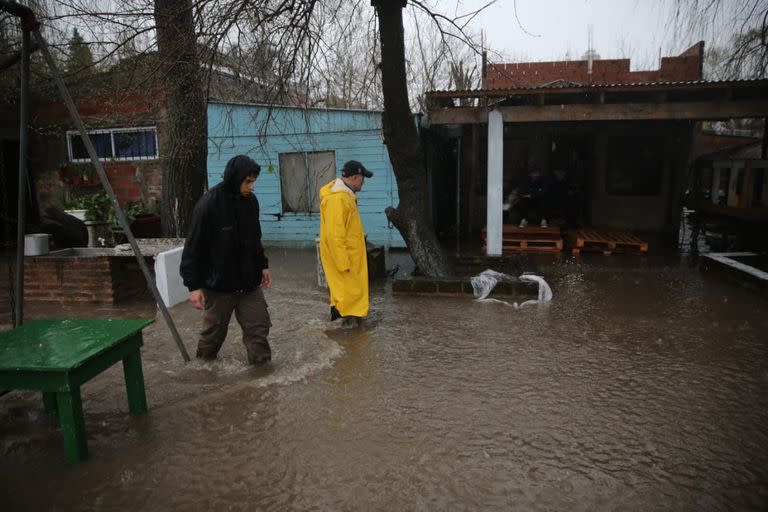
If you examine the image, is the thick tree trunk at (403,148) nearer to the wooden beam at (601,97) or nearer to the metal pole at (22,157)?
the wooden beam at (601,97)

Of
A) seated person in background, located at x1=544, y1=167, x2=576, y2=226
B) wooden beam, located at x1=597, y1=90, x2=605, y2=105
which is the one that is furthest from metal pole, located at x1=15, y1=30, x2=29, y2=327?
seated person in background, located at x1=544, y1=167, x2=576, y2=226

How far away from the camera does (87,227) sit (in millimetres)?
9258

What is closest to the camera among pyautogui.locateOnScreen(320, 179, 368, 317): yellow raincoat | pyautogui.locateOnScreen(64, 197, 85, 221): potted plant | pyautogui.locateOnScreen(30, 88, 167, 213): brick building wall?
pyautogui.locateOnScreen(320, 179, 368, 317): yellow raincoat

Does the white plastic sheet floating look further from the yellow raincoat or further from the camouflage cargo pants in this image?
the camouflage cargo pants

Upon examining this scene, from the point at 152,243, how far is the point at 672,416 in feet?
23.0

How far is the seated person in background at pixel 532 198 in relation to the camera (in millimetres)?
11625

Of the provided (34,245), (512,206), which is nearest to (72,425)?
(34,245)

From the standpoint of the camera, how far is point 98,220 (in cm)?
935

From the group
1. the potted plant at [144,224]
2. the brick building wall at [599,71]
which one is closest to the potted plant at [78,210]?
the potted plant at [144,224]

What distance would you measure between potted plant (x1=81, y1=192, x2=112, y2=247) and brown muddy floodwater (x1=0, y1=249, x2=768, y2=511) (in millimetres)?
4456

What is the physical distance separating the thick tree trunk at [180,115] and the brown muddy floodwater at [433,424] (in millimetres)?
3162

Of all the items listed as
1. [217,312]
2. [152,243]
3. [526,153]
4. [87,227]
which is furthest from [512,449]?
[526,153]

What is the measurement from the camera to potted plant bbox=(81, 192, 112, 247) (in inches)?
358

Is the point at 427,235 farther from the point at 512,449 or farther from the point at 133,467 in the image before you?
the point at 133,467
